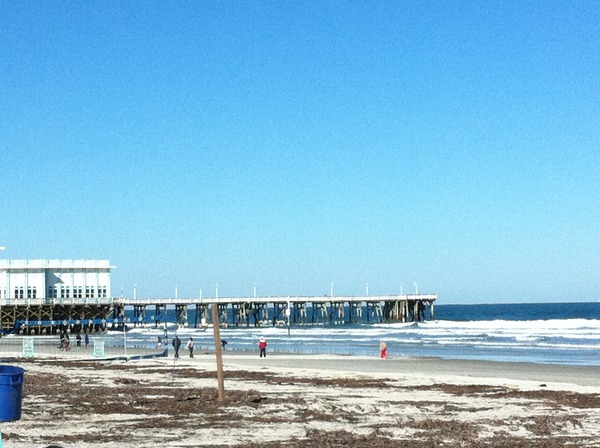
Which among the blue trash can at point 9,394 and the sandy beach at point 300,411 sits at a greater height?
the blue trash can at point 9,394

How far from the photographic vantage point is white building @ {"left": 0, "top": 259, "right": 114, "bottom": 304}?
8888 centimetres

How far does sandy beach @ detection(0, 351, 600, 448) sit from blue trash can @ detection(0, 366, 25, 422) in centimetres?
233

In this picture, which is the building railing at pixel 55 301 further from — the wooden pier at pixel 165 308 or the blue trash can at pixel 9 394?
the blue trash can at pixel 9 394

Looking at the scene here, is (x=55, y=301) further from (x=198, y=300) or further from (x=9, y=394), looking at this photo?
(x=9, y=394)

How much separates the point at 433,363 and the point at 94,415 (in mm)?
23875

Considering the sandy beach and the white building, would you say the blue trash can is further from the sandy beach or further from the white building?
the white building

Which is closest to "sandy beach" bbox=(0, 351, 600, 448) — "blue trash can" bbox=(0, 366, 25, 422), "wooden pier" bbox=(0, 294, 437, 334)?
"blue trash can" bbox=(0, 366, 25, 422)

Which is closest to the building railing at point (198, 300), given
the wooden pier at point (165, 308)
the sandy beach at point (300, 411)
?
the wooden pier at point (165, 308)

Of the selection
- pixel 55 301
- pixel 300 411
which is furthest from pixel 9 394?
pixel 55 301

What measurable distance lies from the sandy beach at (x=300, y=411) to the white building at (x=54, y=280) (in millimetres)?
63325

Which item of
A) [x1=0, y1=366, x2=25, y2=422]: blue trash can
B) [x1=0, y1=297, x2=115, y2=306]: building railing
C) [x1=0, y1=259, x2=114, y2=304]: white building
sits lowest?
[x1=0, y1=366, x2=25, y2=422]: blue trash can

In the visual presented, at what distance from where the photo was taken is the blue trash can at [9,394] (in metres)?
10.3

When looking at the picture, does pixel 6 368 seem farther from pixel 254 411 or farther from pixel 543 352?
pixel 543 352

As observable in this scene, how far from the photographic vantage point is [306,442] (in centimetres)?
1304
